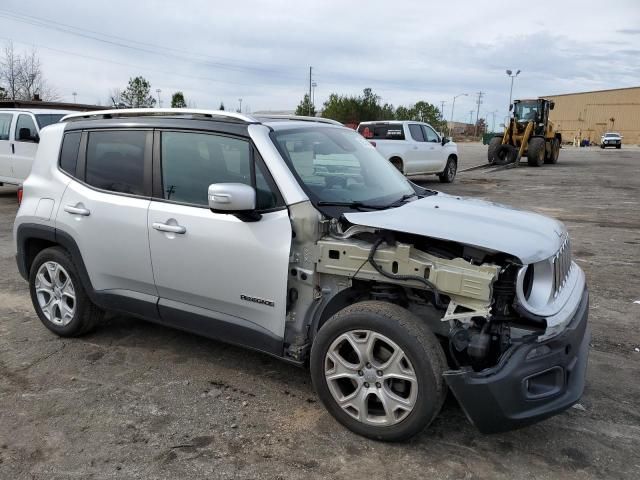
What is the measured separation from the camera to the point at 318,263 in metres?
3.15

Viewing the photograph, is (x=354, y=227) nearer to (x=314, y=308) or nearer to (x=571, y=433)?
(x=314, y=308)

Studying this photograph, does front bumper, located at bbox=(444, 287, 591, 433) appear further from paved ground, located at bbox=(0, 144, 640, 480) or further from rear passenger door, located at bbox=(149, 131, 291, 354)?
rear passenger door, located at bbox=(149, 131, 291, 354)

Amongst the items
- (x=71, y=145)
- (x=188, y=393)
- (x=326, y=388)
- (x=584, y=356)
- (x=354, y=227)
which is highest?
(x=71, y=145)

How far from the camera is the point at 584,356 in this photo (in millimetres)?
3107

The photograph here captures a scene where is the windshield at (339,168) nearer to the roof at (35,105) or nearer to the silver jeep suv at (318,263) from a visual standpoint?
the silver jeep suv at (318,263)

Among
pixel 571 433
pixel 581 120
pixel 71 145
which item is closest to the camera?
pixel 571 433

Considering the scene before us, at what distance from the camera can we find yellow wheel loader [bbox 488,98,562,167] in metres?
24.9

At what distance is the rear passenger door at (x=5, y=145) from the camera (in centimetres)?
1156

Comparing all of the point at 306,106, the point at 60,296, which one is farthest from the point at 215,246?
the point at 306,106

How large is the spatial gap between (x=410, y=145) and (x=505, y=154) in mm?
11520

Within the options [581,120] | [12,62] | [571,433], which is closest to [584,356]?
[571,433]

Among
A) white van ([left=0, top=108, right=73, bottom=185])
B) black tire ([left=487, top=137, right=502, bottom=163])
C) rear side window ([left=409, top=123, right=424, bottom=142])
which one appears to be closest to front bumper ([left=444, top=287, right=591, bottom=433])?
white van ([left=0, top=108, right=73, bottom=185])

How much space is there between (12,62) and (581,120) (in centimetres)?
8965

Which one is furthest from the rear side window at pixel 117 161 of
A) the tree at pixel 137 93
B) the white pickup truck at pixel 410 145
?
the tree at pixel 137 93
